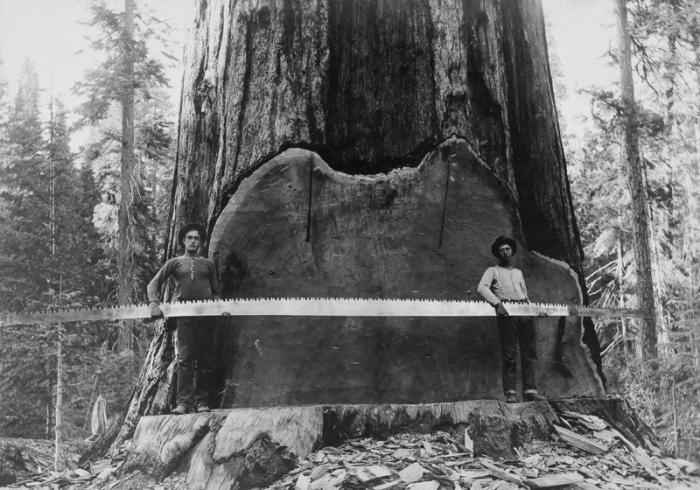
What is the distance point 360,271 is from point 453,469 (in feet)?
3.04

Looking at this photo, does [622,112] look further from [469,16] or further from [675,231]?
[469,16]

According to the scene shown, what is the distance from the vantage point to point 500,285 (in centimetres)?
300

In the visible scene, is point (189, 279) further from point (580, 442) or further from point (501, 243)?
point (580, 442)

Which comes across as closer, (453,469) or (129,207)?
(453,469)

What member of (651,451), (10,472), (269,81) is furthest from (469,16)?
(10,472)

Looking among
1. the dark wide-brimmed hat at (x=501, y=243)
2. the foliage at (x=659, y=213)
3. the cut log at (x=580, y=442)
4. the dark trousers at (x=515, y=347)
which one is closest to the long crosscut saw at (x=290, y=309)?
the dark trousers at (x=515, y=347)

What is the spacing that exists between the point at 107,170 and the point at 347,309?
2692mm

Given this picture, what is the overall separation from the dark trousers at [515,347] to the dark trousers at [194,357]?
4.47ft

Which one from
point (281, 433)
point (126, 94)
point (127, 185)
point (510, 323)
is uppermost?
point (126, 94)

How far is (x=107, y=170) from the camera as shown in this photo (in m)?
4.66

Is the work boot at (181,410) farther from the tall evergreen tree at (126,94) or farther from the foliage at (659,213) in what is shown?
the foliage at (659,213)

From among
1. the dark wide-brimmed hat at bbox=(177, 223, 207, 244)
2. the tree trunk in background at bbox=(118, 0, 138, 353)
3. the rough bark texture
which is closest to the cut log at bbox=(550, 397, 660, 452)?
the rough bark texture

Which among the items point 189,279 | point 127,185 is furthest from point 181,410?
point 127,185

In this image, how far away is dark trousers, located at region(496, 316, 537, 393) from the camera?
9.95 feet
